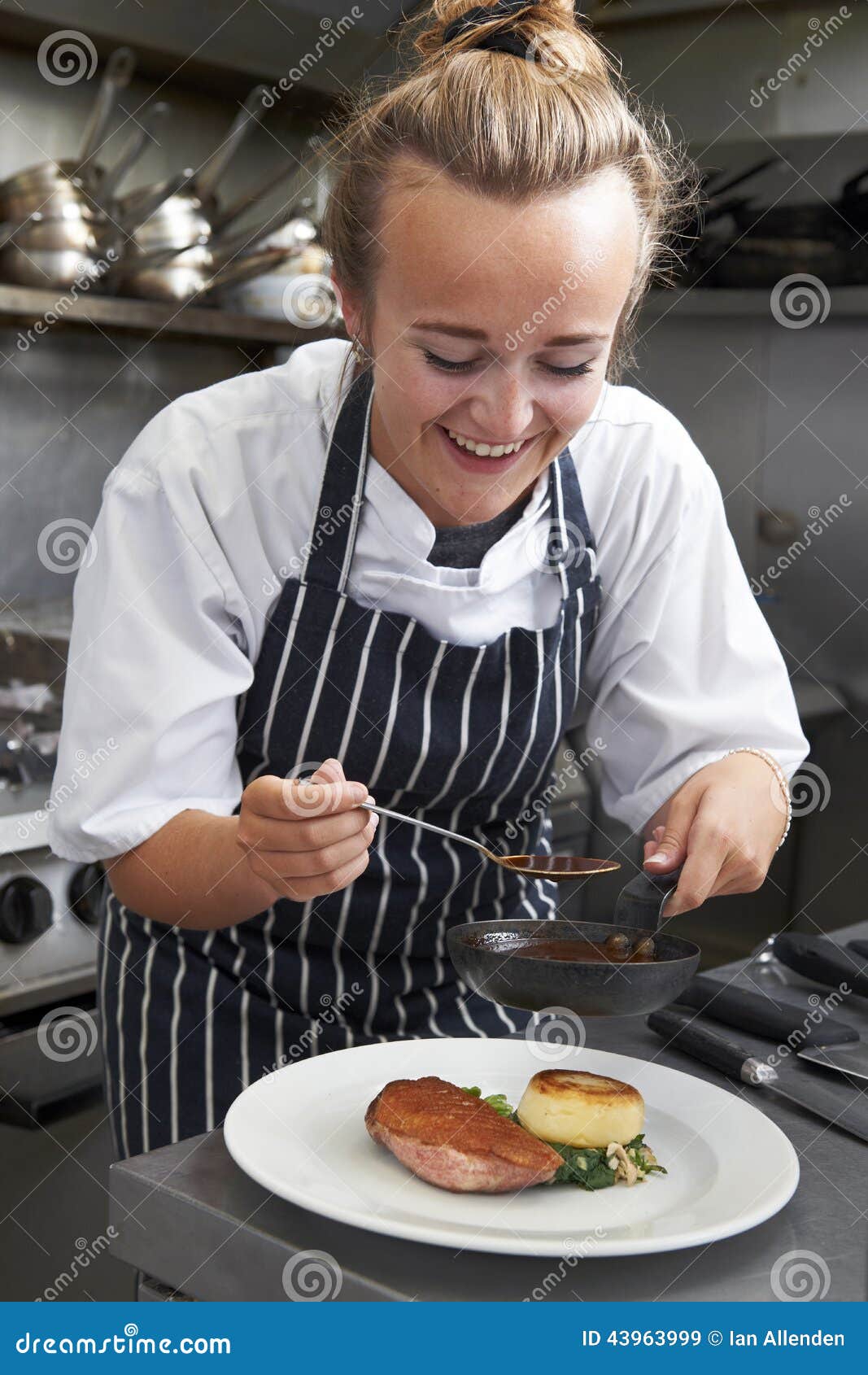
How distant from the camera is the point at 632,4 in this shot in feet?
9.14

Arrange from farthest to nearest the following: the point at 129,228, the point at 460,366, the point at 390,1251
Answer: the point at 129,228 → the point at 460,366 → the point at 390,1251

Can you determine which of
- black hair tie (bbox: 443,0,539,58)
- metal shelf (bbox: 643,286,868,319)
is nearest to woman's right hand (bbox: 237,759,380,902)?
black hair tie (bbox: 443,0,539,58)

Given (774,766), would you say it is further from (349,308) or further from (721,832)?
(349,308)

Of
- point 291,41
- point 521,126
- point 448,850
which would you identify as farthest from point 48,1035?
point 291,41

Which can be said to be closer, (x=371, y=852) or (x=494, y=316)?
(x=494, y=316)

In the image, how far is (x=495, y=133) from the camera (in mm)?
1010

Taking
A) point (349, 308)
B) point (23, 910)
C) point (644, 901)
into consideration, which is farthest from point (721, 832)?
point (23, 910)

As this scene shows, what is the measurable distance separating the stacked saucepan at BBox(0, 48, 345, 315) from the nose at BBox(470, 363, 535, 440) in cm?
112

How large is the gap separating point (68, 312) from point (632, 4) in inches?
59.2

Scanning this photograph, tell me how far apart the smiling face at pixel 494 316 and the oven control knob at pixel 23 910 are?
3.08 feet

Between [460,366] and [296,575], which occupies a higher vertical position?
[460,366]

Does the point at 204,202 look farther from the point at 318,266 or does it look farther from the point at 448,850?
the point at 448,850

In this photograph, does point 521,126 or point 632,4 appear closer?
point 521,126

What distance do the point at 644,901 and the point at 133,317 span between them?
1422mm
